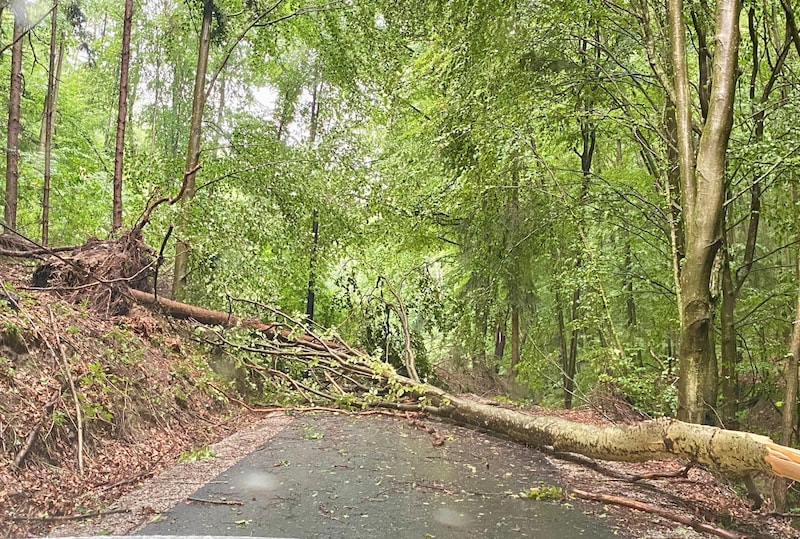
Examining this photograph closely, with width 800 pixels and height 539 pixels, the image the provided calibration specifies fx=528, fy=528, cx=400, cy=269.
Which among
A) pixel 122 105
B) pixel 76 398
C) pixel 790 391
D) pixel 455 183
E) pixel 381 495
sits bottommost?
pixel 381 495

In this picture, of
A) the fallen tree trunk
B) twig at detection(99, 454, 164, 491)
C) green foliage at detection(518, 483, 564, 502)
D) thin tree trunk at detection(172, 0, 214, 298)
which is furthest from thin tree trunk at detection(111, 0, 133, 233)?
green foliage at detection(518, 483, 564, 502)

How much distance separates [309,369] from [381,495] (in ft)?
10.8

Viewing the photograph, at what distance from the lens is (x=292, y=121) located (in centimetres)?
1301

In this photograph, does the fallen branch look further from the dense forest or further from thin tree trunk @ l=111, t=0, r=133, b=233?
thin tree trunk @ l=111, t=0, r=133, b=233

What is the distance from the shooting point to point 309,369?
6.29 m

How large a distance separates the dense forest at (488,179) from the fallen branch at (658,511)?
95 cm

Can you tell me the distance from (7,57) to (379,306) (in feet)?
32.8

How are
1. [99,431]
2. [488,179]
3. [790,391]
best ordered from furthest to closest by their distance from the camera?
[488,179] → [790,391] → [99,431]

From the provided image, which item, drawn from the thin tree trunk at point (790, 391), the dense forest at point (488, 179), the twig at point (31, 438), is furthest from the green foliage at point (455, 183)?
the thin tree trunk at point (790, 391)

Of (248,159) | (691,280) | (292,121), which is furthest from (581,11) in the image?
(292,121)

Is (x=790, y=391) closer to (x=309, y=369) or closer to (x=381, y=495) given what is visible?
(x=381, y=495)

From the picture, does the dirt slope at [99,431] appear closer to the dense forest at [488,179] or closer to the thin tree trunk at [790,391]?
the thin tree trunk at [790,391]

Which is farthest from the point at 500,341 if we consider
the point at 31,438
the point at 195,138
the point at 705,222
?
the point at 31,438

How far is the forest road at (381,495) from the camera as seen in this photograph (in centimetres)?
257
